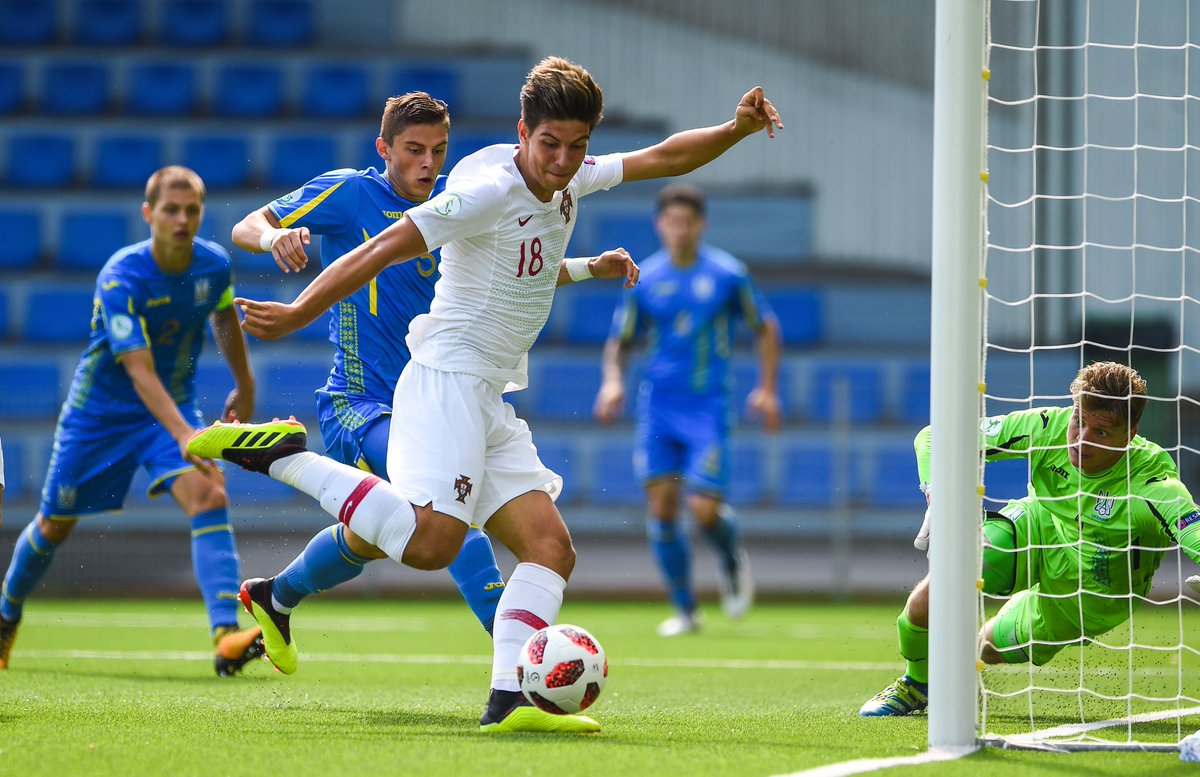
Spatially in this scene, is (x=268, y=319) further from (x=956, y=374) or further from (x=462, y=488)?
(x=956, y=374)

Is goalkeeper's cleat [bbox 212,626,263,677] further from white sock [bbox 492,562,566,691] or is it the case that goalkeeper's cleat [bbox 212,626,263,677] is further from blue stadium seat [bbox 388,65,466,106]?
blue stadium seat [bbox 388,65,466,106]

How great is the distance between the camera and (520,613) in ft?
12.9

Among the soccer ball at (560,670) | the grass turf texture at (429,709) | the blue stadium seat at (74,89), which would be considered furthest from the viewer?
the blue stadium seat at (74,89)

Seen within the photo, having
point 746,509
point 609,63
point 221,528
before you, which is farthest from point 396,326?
point 609,63

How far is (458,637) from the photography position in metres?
8.09

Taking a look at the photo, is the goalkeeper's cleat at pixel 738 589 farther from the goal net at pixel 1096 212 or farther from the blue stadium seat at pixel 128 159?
the blue stadium seat at pixel 128 159

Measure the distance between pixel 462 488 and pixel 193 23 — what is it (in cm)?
1290

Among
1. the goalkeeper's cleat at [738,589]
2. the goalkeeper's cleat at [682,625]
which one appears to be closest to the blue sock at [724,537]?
the goalkeeper's cleat at [738,589]

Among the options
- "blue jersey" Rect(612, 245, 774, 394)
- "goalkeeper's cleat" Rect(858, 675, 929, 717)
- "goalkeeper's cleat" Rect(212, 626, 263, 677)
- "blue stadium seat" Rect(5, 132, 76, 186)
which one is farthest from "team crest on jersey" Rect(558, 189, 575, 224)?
"blue stadium seat" Rect(5, 132, 76, 186)

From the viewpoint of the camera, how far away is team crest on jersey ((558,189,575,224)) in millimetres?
3996

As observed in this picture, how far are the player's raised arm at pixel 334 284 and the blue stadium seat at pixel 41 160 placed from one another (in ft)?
38.7

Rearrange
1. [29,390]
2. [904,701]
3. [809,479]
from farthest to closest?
[29,390]
[809,479]
[904,701]

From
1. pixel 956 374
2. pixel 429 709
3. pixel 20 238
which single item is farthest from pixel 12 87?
pixel 956 374

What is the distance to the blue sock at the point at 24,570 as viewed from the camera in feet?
19.8
